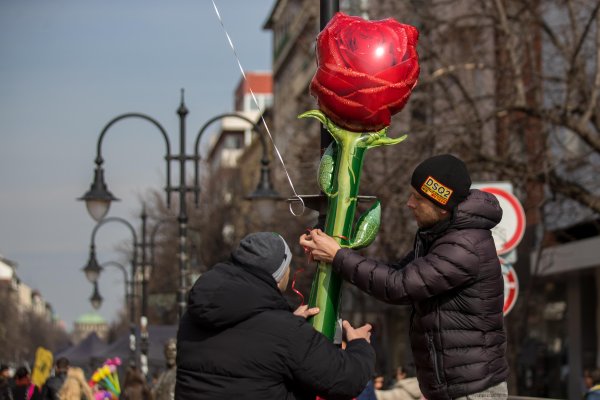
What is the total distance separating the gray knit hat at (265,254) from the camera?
4.88 metres

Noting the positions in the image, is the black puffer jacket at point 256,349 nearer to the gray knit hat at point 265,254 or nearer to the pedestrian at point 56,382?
the gray knit hat at point 265,254

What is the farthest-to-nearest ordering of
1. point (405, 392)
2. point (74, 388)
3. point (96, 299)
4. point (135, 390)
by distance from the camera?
point (96, 299), point (135, 390), point (74, 388), point (405, 392)

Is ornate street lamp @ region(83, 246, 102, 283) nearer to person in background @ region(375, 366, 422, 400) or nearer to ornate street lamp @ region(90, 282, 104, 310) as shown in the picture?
ornate street lamp @ region(90, 282, 104, 310)

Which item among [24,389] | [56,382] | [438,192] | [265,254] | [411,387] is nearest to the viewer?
[265,254]

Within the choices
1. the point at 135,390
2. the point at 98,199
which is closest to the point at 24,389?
the point at 135,390

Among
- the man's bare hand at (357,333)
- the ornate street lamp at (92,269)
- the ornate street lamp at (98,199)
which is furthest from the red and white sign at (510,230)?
the ornate street lamp at (92,269)

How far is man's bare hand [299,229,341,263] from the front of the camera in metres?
5.08

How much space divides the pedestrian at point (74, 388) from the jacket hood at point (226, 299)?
37.0 feet

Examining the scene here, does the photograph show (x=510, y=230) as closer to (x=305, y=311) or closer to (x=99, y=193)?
(x=305, y=311)

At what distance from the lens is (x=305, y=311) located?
16.8 ft

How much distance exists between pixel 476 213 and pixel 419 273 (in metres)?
0.35

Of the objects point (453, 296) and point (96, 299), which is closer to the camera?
point (453, 296)

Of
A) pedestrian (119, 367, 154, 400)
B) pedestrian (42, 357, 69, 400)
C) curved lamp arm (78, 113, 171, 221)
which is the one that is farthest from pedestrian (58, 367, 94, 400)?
curved lamp arm (78, 113, 171, 221)

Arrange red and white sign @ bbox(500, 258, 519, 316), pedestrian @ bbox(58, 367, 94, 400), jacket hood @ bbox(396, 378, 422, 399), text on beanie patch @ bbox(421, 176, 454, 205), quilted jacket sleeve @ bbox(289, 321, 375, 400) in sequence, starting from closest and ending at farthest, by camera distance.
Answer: quilted jacket sleeve @ bbox(289, 321, 375, 400)
text on beanie patch @ bbox(421, 176, 454, 205)
jacket hood @ bbox(396, 378, 422, 399)
red and white sign @ bbox(500, 258, 519, 316)
pedestrian @ bbox(58, 367, 94, 400)
